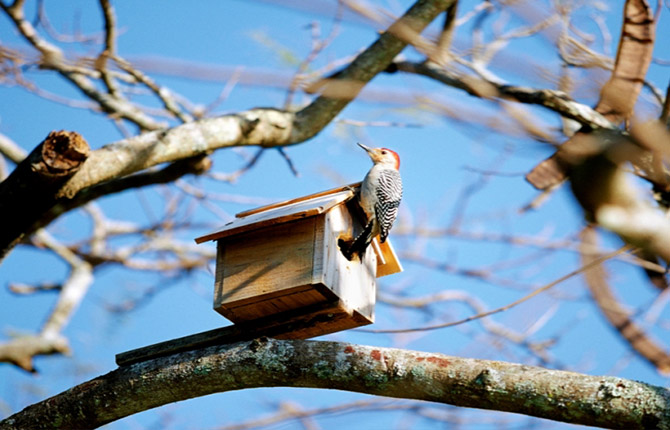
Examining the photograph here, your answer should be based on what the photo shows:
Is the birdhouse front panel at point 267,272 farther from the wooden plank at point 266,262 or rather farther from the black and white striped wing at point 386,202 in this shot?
the black and white striped wing at point 386,202

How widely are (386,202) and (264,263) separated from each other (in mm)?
863

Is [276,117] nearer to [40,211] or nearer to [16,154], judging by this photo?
[40,211]

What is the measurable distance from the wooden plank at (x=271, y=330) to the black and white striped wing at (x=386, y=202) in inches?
21.8

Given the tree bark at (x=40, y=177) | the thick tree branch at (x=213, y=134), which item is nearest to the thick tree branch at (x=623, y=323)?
the thick tree branch at (x=213, y=134)

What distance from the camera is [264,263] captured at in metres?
3.48

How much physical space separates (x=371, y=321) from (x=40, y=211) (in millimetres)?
1907

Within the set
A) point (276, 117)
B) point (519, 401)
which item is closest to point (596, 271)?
point (519, 401)

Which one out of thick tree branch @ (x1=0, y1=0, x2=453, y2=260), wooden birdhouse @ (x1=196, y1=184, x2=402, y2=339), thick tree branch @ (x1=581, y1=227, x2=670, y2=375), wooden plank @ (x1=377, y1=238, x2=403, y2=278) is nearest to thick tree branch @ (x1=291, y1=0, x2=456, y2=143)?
thick tree branch @ (x1=0, y1=0, x2=453, y2=260)

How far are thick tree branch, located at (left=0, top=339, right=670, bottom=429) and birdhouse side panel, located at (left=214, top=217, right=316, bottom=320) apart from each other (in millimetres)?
410

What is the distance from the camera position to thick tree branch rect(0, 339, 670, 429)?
7.63 feet

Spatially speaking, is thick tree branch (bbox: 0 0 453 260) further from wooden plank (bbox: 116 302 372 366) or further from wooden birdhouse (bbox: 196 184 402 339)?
wooden plank (bbox: 116 302 372 366)

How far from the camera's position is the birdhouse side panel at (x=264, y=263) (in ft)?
11.0

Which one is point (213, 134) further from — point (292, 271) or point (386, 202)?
point (292, 271)

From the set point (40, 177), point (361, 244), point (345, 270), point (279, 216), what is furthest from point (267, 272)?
point (40, 177)
